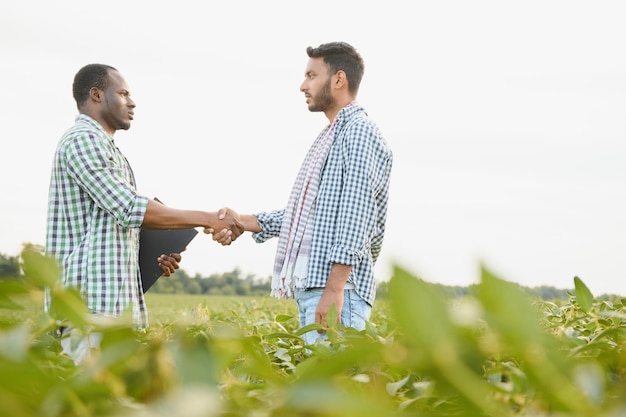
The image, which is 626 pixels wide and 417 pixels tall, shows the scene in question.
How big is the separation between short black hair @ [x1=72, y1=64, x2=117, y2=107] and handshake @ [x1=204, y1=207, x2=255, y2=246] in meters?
0.93

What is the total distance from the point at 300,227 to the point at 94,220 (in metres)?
1.06

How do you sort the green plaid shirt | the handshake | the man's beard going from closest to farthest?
the green plaid shirt
the handshake
the man's beard

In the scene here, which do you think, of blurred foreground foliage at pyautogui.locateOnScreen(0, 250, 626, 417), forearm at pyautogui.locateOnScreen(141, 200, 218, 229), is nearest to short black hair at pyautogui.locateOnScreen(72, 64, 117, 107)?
forearm at pyautogui.locateOnScreen(141, 200, 218, 229)

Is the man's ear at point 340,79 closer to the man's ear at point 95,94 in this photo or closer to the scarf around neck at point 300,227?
the scarf around neck at point 300,227

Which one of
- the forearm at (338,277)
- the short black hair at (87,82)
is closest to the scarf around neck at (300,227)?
the forearm at (338,277)

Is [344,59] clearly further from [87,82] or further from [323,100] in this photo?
[87,82]

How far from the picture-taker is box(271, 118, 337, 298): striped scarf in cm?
419

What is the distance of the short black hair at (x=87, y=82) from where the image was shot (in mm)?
4195

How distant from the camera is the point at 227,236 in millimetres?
4559

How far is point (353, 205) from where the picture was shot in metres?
3.94

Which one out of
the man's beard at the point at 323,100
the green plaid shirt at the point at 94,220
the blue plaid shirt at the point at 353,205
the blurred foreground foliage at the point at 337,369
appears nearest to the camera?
the blurred foreground foliage at the point at 337,369

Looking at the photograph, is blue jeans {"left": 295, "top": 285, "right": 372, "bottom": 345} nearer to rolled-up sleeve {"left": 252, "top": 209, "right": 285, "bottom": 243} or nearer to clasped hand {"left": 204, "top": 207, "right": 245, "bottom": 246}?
clasped hand {"left": 204, "top": 207, "right": 245, "bottom": 246}

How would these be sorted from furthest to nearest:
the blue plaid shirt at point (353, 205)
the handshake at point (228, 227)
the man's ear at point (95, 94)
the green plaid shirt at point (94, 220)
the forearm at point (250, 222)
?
1. the forearm at point (250, 222)
2. the handshake at point (228, 227)
3. the man's ear at point (95, 94)
4. the blue plaid shirt at point (353, 205)
5. the green plaid shirt at point (94, 220)

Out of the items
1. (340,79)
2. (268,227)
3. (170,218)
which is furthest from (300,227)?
(340,79)
